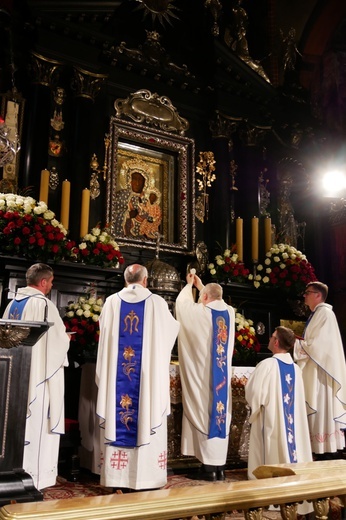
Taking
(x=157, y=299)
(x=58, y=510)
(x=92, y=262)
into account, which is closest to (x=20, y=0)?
(x=92, y=262)

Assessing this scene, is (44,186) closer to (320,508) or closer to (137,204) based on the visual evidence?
(137,204)

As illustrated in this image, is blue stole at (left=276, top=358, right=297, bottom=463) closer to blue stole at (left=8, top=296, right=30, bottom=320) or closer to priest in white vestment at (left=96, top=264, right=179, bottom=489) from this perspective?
priest in white vestment at (left=96, top=264, right=179, bottom=489)

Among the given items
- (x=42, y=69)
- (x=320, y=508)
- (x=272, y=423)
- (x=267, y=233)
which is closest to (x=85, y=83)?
(x=42, y=69)

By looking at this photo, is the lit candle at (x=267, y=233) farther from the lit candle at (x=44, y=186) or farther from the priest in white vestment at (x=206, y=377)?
the lit candle at (x=44, y=186)

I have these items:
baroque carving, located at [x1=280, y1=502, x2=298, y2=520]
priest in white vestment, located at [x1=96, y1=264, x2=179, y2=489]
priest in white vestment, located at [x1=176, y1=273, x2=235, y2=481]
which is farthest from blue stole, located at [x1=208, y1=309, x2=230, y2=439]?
baroque carving, located at [x1=280, y1=502, x2=298, y2=520]

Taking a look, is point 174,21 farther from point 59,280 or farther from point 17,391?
point 17,391

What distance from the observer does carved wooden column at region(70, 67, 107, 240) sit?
7.02 metres

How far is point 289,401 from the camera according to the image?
5.10 meters

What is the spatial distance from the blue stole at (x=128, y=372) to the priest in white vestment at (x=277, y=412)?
1082 millimetres

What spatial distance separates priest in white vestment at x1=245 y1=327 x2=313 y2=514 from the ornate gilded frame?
3.02 meters

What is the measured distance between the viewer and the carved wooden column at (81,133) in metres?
7.02

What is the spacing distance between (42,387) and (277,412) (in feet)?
6.86

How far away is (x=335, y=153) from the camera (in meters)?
10.2

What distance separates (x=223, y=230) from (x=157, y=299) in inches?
132
